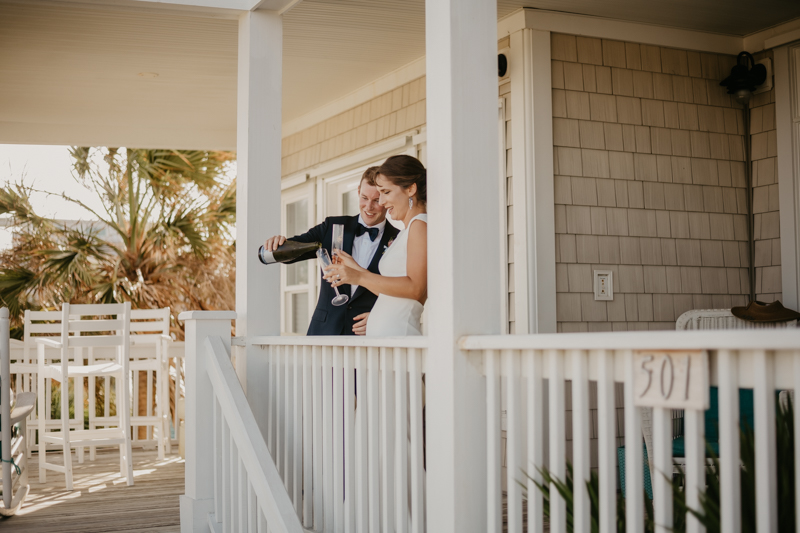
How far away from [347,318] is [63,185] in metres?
10.3

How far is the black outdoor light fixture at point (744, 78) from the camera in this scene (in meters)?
4.50

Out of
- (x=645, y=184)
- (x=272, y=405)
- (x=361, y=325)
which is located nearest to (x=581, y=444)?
(x=361, y=325)

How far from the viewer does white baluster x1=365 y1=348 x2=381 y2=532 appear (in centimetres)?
242

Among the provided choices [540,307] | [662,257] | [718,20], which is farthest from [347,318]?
[718,20]

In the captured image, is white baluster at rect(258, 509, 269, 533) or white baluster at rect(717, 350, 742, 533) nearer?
white baluster at rect(717, 350, 742, 533)

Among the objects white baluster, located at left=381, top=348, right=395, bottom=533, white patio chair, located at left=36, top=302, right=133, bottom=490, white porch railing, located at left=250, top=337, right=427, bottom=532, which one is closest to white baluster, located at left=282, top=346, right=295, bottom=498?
white porch railing, located at left=250, top=337, right=427, bottom=532

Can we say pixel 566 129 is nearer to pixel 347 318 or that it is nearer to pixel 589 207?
pixel 589 207

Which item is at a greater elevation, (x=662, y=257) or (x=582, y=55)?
(x=582, y=55)

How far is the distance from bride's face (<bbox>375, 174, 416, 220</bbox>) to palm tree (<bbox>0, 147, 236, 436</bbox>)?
7.63 meters

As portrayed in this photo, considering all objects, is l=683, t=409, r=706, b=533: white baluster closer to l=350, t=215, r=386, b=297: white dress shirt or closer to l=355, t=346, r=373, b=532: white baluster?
l=355, t=346, r=373, b=532: white baluster

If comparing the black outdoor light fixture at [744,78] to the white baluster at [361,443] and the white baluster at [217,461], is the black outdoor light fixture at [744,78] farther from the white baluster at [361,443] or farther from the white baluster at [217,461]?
the white baluster at [217,461]

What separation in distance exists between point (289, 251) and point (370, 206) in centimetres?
36

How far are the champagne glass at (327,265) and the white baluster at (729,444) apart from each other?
4.94 feet

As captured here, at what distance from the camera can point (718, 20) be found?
444cm
